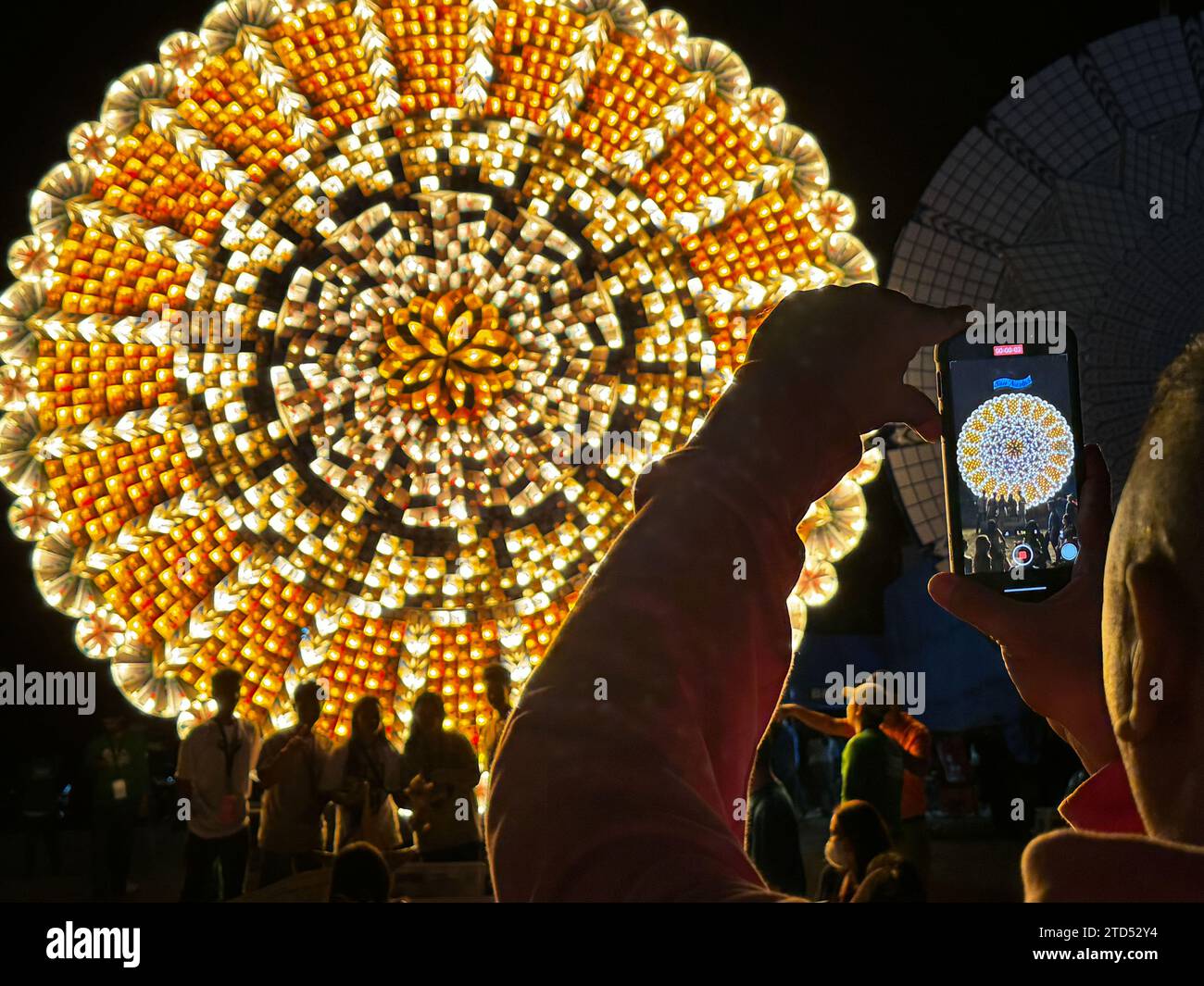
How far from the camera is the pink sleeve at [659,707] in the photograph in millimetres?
458

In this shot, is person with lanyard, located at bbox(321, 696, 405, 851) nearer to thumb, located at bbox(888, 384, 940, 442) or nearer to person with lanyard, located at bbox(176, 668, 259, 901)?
person with lanyard, located at bbox(176, 668, 259, 901)

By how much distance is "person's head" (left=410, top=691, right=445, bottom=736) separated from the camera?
8.32ft

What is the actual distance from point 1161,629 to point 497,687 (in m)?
2.13

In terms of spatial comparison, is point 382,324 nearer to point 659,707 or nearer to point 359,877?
point 359,877

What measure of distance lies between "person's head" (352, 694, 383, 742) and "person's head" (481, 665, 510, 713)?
254 millimetres

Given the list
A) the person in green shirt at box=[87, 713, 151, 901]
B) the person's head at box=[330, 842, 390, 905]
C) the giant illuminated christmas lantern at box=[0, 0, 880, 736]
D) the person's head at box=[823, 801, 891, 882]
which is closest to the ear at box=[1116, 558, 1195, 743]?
the person's head at box=[330, 842, 390, 905]

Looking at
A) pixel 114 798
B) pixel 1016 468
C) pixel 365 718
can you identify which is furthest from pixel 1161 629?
pixel 114 798

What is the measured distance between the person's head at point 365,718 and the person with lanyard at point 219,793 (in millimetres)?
275

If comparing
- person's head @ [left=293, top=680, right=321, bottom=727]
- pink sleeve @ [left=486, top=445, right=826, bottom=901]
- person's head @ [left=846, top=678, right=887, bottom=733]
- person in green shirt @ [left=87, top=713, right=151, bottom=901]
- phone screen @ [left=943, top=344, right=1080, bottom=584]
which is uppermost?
phone screen @ [left=943, top=344, right=1080, bottom=584]

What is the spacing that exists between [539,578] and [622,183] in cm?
90

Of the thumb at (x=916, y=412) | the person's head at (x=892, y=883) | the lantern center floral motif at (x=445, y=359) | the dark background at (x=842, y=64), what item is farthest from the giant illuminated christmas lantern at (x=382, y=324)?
the thumb at (x=916, y=412)

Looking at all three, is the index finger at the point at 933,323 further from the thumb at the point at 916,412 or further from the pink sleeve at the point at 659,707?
the pink sleeve at the point at 659,707

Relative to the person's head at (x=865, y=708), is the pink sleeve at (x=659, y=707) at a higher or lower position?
higher
